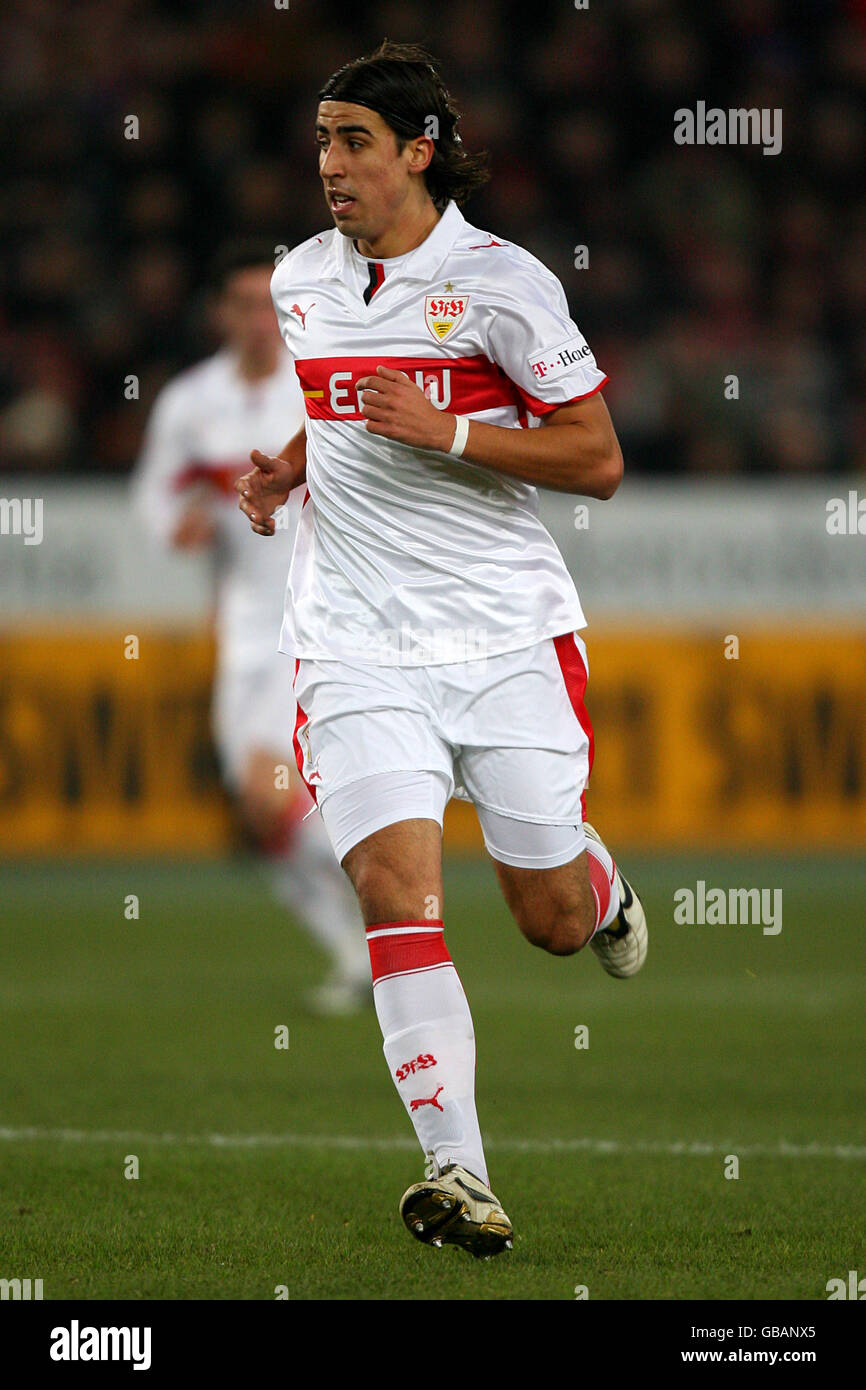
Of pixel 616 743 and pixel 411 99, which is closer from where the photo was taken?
pixel 411 99

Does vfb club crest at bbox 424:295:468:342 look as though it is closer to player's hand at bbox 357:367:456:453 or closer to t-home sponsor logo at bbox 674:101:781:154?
player's hand at bbox 357:367:456:453

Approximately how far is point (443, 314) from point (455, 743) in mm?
910

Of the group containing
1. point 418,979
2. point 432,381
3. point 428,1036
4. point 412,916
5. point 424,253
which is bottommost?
point 428,1036

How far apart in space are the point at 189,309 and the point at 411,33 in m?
3.43

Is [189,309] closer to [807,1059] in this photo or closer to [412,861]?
[807,1059]

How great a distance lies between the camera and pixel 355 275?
4.53 metres

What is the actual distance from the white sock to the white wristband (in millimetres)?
968

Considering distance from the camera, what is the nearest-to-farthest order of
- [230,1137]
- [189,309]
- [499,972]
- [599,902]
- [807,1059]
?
1. [599,902]
2. [230,1137]
3. [807,1059]
4. [499,972]
5. [189,309]

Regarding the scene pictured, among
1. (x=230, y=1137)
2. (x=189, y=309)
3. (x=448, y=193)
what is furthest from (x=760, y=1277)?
A: (x=189, y=309)

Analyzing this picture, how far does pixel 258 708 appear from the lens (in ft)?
27.8

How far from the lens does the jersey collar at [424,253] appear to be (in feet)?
14.6

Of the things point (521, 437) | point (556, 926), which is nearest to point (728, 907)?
point (556, 926)
